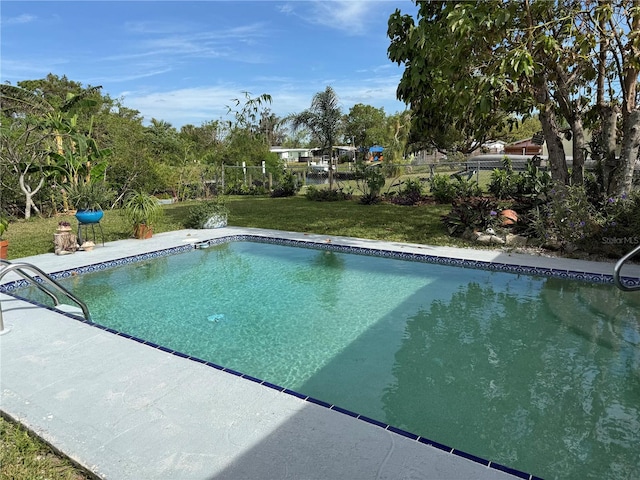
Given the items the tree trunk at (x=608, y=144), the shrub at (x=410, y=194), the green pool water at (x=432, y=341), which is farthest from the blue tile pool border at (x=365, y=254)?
the shrub at (x=410, y=194)

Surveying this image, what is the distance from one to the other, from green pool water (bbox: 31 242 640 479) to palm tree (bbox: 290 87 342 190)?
37.6 feet

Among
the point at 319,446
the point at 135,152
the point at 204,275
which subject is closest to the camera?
the point at 319,446

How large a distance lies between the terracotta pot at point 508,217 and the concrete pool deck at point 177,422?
271 inches

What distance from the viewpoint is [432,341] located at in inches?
179

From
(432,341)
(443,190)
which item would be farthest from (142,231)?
(443,190)

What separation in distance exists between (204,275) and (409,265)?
358 centimetres

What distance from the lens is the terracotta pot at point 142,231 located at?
9656 mm

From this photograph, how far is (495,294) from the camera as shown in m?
6.02

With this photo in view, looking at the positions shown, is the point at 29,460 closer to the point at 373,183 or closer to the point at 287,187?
the point at 373,183

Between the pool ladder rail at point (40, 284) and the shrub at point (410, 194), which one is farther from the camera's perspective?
the shrub at point (410, 194)

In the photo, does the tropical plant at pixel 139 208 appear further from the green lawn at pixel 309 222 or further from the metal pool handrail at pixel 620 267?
the metal pool handrail at pixel 620 267

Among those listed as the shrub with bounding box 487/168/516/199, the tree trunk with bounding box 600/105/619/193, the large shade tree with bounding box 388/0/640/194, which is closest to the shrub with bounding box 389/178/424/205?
the shrub with bounding box 487/168/516/199

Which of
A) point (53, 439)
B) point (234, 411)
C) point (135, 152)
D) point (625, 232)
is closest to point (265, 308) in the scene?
point (234, 411)

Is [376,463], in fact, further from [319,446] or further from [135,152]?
[135,152]
